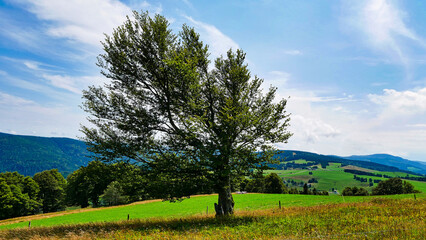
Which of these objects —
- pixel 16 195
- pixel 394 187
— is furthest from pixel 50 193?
pixel 394 187

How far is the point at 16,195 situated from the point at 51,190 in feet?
44.2

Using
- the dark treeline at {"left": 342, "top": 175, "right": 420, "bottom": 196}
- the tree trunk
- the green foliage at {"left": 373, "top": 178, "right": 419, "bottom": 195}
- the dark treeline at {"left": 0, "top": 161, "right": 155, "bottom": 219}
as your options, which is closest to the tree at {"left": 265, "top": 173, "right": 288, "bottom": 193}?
the dark treeline at {"left": 342, "top": 175, "right": 420, "bottom": 196}

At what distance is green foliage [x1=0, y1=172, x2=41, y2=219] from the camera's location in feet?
184

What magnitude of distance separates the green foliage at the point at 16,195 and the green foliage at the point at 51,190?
3.47 m

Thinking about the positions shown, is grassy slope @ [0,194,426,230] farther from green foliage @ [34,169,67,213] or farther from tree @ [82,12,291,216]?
green foliage @ [34,169,67,213]

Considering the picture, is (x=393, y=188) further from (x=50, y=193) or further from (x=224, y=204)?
(x=50, y=193)

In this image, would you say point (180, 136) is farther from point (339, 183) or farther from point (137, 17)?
point (339, 183)

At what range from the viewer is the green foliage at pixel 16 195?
56.2 meters

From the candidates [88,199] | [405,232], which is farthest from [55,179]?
[405,232]

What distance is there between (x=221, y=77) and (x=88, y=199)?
242 feet

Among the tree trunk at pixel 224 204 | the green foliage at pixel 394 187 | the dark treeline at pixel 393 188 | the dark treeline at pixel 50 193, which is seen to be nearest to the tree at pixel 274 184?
the dark treeline at pixel 393 188

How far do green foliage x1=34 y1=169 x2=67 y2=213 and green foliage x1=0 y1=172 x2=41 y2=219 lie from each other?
347 cm

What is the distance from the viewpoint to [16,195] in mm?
59125

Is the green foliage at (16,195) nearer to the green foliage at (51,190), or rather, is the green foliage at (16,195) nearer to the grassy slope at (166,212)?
the green foliage at (51,190)
